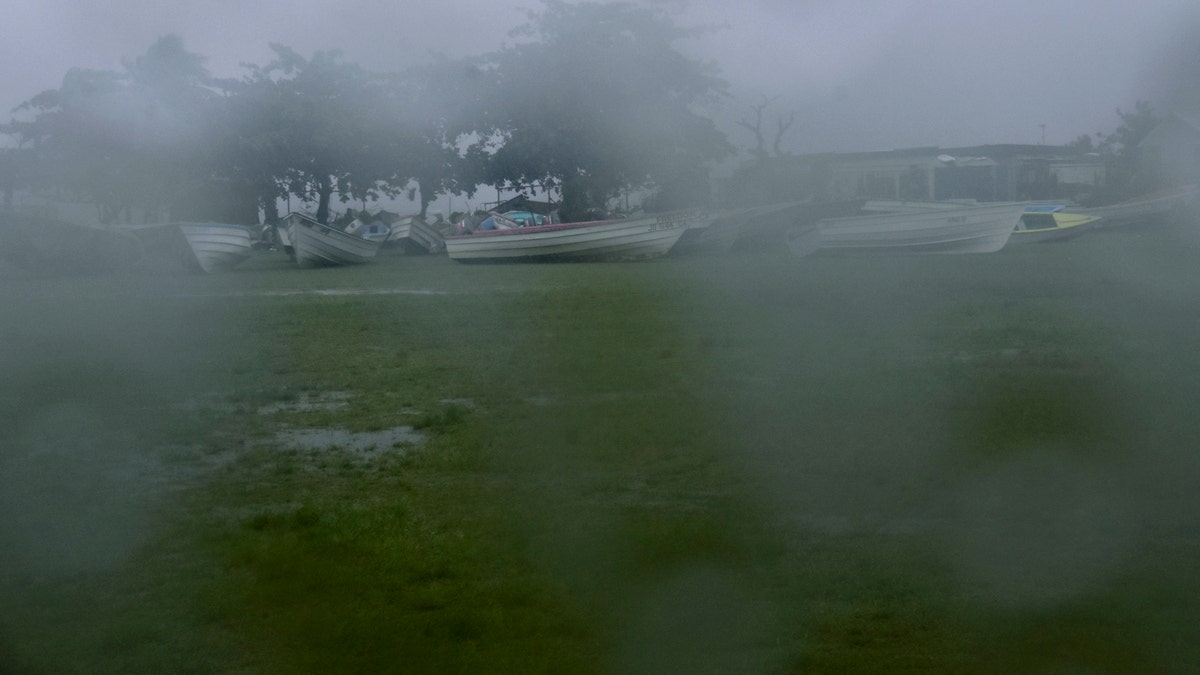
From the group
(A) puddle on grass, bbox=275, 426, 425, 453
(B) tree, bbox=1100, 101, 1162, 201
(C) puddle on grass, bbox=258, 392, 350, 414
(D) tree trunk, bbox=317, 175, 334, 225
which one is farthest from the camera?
(C) puddle on grass, bbox=258, 392, 350, 414

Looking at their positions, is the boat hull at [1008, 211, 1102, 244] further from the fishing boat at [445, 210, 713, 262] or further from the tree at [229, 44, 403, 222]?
the tree at [229, 44, 403, 222]

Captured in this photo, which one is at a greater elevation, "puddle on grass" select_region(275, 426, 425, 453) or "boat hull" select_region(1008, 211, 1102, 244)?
"puddle on grass" select_region(275, 426, 425, 453)

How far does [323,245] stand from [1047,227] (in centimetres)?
1062

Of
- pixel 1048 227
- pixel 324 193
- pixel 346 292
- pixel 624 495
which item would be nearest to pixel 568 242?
pixel 1048 227

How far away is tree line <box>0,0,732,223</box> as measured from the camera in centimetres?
239

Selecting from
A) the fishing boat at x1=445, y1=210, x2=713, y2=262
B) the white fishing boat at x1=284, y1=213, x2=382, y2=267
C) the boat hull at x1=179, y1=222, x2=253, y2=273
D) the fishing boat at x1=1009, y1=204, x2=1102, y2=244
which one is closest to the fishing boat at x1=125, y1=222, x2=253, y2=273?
the boat hull at x1=179, y1=222, x2=253, y2=273

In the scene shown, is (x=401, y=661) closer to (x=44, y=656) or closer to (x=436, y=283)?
(x=44, y=656)

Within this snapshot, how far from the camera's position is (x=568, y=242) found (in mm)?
18703

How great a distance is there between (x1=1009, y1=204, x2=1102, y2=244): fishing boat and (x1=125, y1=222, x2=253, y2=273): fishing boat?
10340 millimetres

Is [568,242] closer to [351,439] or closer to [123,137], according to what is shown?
[351,439]

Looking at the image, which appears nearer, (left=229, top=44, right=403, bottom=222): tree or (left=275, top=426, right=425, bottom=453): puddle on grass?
(left=229, top=44, right=403, bottom=222): tree

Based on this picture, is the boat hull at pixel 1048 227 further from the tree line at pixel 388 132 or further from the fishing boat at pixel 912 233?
the tree line at pixel 388 132

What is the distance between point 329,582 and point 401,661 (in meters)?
0.58

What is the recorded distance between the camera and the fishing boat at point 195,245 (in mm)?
17172
